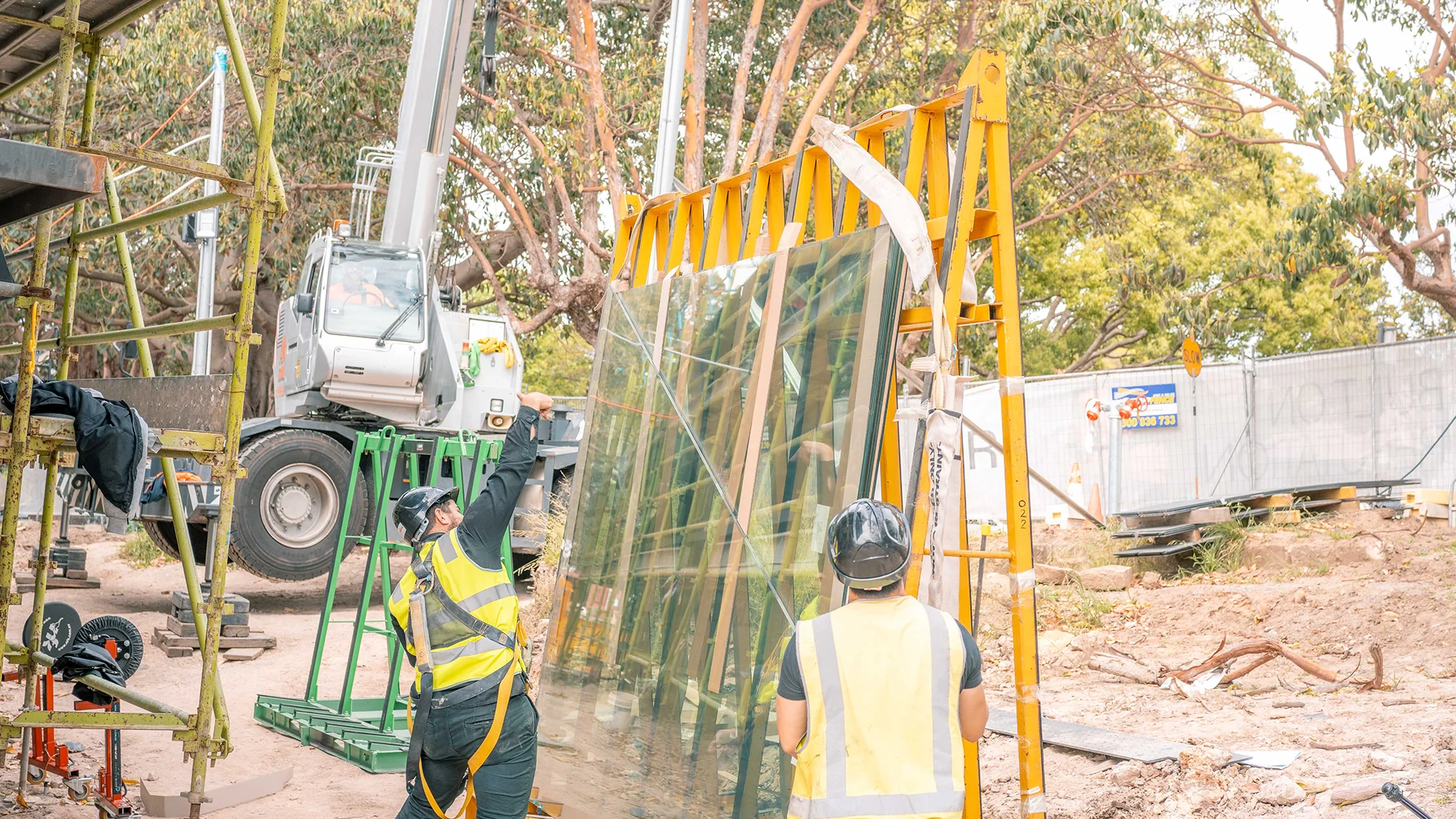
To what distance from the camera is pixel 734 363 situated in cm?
536

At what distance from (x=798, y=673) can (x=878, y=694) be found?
204 mm

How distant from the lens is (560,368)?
43.9 meters

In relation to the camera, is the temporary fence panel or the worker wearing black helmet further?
the temporary fence panel

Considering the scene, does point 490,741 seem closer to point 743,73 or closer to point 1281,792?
point 1281,792

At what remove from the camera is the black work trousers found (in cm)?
471

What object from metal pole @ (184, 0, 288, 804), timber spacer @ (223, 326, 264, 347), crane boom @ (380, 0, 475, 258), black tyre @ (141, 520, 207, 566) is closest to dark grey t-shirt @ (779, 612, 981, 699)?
metal pole @ (184, 0, 288, 804)

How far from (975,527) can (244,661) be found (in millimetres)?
8975

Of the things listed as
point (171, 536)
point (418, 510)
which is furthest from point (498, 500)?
point (171, 536)

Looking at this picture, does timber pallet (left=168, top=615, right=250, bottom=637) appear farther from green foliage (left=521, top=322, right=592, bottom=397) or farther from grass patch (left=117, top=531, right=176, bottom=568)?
green foliage (left=521, top=322, right=592, bottom=397)

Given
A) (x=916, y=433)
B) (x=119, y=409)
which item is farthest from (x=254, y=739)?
(x=916, y=433)

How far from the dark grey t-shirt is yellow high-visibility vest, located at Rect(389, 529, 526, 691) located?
1.89 meters

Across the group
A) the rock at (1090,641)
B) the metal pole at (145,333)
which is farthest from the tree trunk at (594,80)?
the metal pole at (145,333)

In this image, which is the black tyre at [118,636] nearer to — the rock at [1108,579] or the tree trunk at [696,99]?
the rock at [1108,579]

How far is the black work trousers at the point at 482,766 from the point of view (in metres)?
4.71
